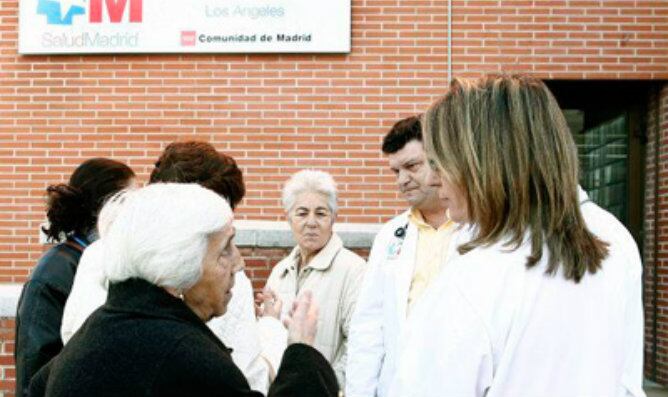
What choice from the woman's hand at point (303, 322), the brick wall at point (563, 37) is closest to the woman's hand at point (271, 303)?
the woman's hand at point (303, 322)

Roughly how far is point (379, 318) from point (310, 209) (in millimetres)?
1128

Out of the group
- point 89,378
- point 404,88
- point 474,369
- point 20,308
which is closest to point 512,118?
point 474,369

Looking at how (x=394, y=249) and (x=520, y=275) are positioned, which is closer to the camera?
(x=520, y=275)

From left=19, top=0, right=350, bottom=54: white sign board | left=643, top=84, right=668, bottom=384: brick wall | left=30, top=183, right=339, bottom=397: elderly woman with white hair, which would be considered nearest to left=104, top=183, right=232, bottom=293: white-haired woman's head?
left=30, top=183, right=339, bottom=397: elderly woman with white hair

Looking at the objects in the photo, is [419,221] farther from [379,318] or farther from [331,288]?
[331,288]

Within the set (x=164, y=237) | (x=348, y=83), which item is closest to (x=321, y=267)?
(x=164, y=237)

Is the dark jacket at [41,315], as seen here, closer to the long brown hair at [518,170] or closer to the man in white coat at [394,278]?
the man in white coat at [394,278]

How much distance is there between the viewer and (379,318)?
146 inches

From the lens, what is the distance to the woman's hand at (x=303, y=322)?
2.34m

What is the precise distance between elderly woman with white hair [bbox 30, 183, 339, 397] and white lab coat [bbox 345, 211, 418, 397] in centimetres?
129

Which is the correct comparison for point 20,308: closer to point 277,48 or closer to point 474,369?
point 474,369

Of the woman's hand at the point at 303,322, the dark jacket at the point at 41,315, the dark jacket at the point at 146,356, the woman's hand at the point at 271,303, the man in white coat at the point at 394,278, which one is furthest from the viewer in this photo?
the man in white coat at the point at 394,278

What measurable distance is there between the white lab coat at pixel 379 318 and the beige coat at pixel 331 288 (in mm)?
523

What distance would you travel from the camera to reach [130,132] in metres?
A: 8.20
